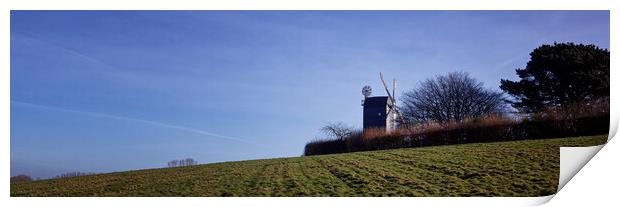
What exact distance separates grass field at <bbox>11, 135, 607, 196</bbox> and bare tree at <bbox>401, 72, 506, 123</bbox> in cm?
1567

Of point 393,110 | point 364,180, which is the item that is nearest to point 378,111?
point 393,110

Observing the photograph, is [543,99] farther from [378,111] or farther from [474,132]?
[378,111]

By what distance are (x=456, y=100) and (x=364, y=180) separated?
69.1ft

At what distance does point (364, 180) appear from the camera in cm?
1244

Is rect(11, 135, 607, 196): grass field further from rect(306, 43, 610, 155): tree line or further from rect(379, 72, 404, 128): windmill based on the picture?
rect(379, 72, 404, 128): windmill

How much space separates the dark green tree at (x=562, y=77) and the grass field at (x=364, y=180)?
8.06m

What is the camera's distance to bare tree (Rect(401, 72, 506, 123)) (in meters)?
31.5

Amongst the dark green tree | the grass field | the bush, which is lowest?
the grass field

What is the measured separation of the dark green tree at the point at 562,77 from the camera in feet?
75.5

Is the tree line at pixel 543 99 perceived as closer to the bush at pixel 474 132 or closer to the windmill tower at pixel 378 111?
the bush at pixel 474 132

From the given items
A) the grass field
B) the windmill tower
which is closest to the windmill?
the windmill tower
